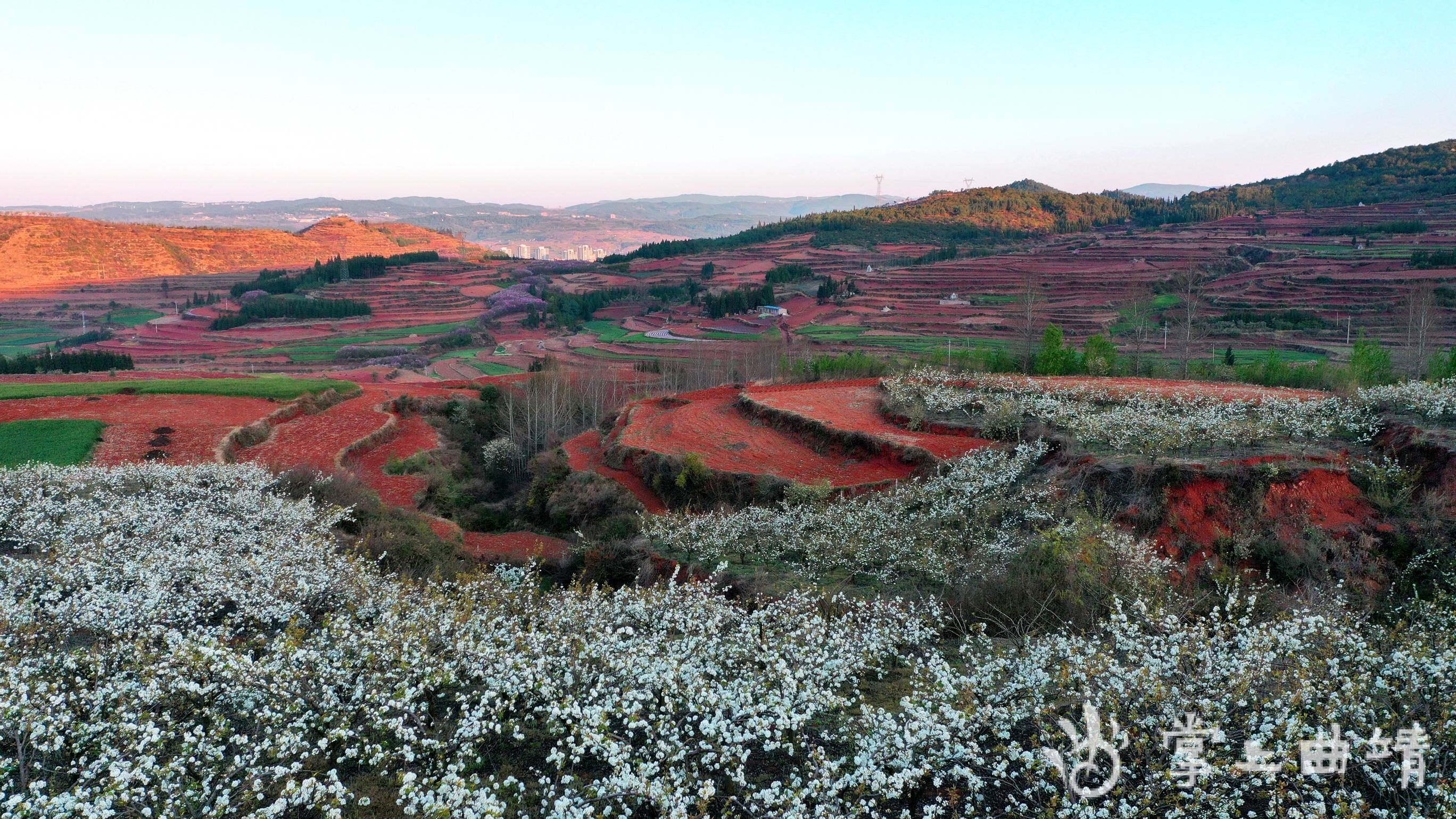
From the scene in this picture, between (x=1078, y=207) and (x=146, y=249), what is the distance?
155918 millimetres

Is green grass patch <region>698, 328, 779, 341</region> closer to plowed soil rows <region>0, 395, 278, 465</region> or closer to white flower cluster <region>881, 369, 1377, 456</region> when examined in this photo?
plowed soil rows <region>0, 395, 278, 465</region>

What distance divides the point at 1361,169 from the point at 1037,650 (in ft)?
416

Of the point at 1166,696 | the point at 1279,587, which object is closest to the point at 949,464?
the point at 1279,587

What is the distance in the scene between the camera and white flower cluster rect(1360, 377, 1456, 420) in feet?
43.5

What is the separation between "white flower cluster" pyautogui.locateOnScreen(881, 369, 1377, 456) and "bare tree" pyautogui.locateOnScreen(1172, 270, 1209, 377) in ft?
41.3

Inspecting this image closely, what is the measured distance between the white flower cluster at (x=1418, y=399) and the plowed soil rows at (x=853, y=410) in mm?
7662

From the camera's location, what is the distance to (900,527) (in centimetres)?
Result: 1291

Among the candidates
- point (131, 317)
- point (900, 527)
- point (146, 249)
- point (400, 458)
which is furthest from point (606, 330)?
point (146, 249)

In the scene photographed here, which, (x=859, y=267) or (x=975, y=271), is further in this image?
(x=859, y=267)

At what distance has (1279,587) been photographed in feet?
32.0

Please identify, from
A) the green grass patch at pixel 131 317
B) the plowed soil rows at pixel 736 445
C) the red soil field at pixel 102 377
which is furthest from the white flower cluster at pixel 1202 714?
the green grass patch at pixel 131 317

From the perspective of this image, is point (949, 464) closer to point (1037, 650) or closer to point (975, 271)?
point (1037, 650)

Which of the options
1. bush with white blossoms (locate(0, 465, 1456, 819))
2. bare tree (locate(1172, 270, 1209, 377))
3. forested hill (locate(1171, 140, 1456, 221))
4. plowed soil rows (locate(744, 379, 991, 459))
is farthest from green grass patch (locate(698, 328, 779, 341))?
forested hill (locate(1171, 140, 1456, 221))

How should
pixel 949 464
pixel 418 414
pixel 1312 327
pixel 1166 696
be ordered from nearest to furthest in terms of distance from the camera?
pixel 1166 696
pixel 949 464
pixel 418 414
pixel 1312 327
